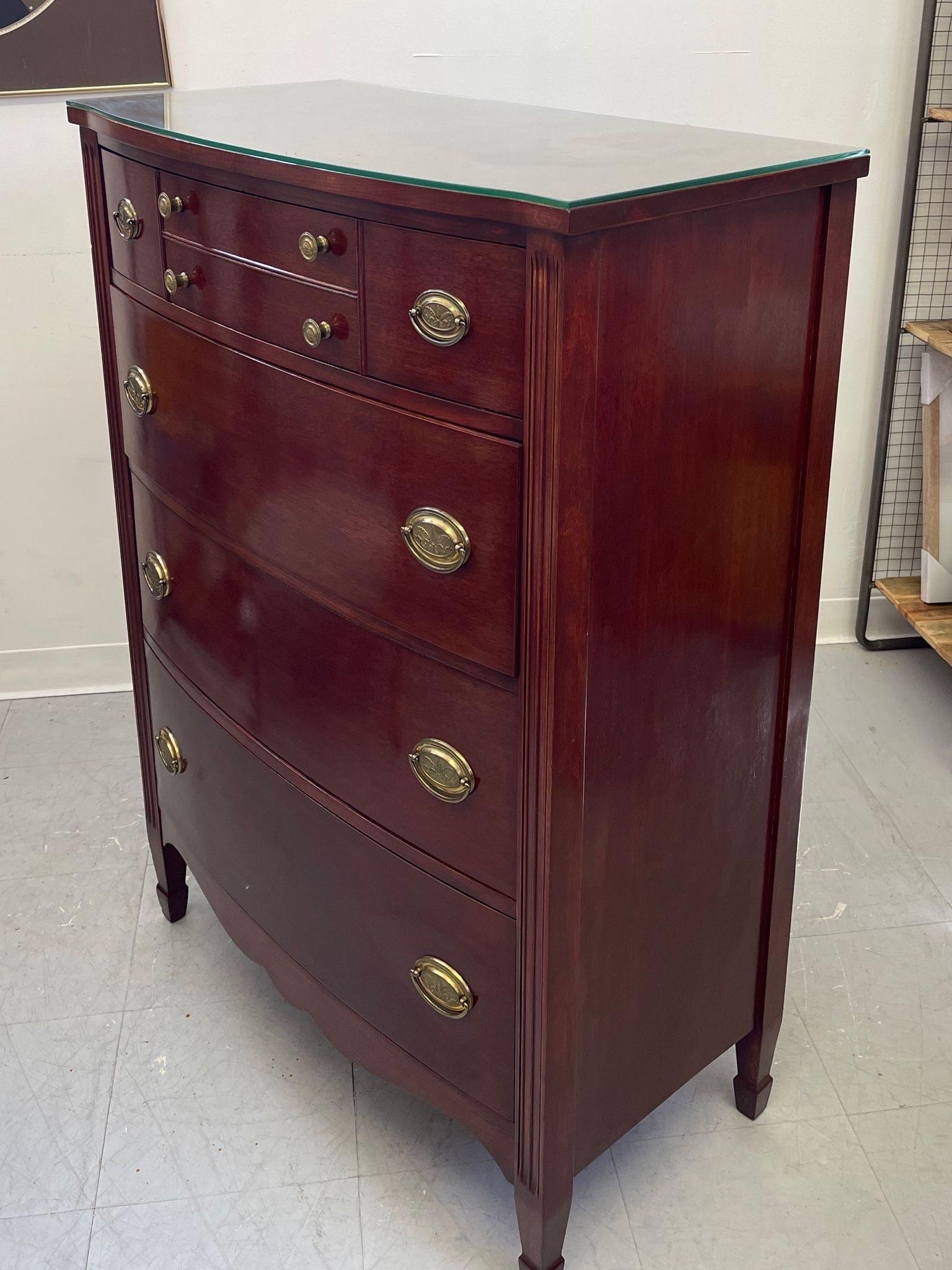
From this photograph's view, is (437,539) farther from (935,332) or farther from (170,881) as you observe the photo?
(935,332)

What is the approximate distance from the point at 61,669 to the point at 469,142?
76.3 inches

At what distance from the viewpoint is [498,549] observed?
3.88ft

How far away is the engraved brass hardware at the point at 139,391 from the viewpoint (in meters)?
1.66

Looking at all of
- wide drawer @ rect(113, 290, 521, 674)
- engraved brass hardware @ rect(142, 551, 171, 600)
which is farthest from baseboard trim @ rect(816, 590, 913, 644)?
wide drawer @ rect(113, 290, 521, 674)

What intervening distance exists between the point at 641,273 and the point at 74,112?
951 mm

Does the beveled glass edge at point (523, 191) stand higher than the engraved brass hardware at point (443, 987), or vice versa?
the beveled glass edge at point (523, 191)

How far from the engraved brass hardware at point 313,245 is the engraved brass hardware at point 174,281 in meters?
0.28

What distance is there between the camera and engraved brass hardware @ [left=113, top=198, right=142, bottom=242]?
1575 mm

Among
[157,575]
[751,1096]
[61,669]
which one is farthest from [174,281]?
[61,669]

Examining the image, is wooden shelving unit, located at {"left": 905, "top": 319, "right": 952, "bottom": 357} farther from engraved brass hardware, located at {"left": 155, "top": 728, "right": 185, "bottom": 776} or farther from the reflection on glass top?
engraved brass hardware, located at {"left": 155, "top": 728, "right": 185, "bottom": 776}

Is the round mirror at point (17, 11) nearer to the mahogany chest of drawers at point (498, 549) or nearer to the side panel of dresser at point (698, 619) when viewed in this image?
the mahogany chest of drawers at point (498, 549)

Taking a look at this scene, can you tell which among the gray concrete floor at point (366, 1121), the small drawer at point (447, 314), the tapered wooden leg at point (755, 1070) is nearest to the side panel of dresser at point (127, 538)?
the gray concrete floor at point (366, 1121)

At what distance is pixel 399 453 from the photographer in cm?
124

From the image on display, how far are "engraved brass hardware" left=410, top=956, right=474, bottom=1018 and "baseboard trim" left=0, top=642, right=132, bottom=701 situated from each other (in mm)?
1638
